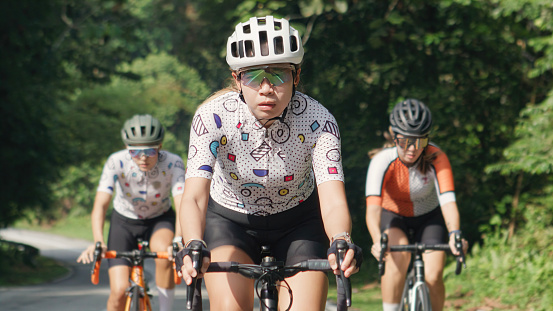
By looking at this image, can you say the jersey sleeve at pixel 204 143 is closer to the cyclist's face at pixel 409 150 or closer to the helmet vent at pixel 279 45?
the helmet vent at pixel 279 45

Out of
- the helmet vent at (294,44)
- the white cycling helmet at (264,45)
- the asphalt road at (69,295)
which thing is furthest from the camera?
the asphalt road at (69,295)

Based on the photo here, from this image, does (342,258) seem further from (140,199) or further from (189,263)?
Answer: (140,199)

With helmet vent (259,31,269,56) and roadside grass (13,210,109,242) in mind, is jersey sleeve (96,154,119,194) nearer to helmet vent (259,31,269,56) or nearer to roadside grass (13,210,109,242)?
helmet vent (259,31,269,56)

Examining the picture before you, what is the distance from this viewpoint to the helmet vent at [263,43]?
392 centimetres

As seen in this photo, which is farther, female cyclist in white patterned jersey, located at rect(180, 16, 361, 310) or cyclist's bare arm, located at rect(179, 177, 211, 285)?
female cyclist in white patterned jersey, located at rect(180, 16, 361, 310)

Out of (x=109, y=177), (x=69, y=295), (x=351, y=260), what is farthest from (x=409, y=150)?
(x=69, y=295)

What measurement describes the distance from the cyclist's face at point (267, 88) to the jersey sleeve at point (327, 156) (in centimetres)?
28

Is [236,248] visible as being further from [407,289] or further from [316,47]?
[316,47]

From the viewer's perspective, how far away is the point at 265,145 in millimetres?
4125

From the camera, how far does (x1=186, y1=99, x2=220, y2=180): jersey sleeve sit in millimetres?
3928

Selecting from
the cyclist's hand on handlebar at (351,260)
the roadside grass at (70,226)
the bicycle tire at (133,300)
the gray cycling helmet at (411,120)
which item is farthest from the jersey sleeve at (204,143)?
the roadside grass at (70,226)

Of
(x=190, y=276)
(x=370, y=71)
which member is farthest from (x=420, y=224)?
(x=370, y=71)

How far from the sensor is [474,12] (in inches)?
499

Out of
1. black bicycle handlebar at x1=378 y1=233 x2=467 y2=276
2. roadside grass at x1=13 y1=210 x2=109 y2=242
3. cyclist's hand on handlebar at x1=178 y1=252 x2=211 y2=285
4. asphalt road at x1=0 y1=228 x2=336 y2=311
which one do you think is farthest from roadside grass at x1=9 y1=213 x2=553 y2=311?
roadside grass at x1=13 y1=210 x2=109 y2=242
